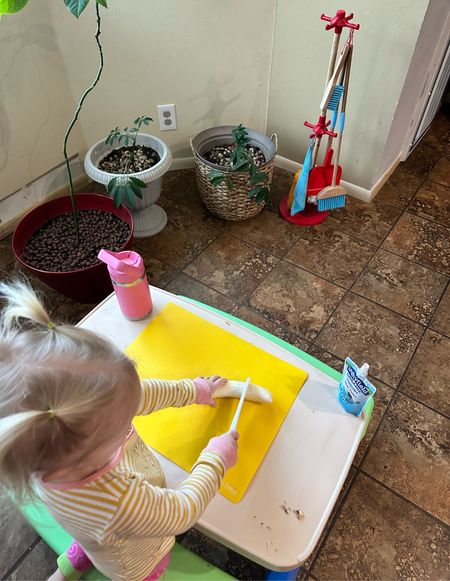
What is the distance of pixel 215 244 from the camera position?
1808mm

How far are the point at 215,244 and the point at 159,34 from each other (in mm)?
819

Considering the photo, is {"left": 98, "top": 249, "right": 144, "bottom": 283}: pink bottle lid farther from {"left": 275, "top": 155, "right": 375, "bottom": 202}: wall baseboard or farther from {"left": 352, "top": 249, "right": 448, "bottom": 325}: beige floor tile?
{"left": 275, "top": 155, "right": 375, "bottom": 202}: wall baseboard

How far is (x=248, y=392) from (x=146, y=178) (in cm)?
99

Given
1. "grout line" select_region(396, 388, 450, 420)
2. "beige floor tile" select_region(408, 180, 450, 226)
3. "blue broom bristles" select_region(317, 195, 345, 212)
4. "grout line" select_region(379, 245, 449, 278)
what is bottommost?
"grout line" select_region(396, 388, 450, 420)

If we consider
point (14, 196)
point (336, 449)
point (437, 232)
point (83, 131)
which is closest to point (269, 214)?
point (437, 232)

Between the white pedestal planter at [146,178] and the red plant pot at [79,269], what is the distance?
0.29 feet

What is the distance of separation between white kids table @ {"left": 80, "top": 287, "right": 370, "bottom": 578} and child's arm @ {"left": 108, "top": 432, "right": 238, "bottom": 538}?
2.8 inches

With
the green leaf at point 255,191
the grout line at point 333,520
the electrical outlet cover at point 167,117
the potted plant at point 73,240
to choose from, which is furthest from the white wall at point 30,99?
the grout line at point 333,520

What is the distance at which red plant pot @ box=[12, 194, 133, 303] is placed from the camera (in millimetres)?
1413

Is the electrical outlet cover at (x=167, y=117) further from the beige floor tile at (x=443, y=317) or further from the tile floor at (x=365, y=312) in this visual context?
the beige floor tile at (x=443, y=317)

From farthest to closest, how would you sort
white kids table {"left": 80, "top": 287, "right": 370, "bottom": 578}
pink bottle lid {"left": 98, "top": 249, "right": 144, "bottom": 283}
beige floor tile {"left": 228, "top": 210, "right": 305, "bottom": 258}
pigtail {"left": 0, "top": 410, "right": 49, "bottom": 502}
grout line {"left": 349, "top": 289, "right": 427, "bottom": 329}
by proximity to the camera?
beige floor tile {"left": 228, "top": 210, "right": 305, "bottom": 258} < grout line {"left": 349, "top": 289, "right": 427, "bottom": 329} < pink bottle lid {"left": 98, "top": 249, "right": 144, "bottom": 283} < white kids table {"left": 80, "top": 287, "right": 370, "bottom": 578} < pigtail {"left": 0, "top": 410, "right": 49, "bottom": 502}

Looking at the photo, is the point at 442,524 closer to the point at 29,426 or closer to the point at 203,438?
the point at 203,438

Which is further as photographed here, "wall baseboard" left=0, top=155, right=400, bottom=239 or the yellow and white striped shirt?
"wall baseboard" left=0, top=155, right=400, bottom=239

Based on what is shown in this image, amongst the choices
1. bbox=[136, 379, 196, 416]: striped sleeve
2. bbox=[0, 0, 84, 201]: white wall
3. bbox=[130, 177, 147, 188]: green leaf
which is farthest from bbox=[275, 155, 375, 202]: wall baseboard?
bbox=[136, 379, 196, 416]: striped sleeve
